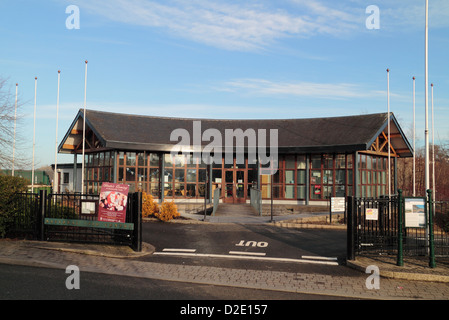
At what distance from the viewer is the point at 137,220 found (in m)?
11.2

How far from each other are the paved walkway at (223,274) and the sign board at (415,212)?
3.63 ft

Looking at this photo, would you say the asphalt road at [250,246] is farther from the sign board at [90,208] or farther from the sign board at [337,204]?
the sign board at [90,208]

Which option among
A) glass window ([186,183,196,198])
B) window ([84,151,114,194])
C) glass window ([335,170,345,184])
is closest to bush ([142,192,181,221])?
window ([84,151,114,194])

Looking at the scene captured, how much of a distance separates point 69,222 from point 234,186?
15751mm

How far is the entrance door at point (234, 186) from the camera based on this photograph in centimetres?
2641

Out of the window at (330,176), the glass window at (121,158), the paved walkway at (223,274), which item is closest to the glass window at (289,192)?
the window at (330,176)

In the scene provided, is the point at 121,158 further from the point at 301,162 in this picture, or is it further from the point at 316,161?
the point at 316,161

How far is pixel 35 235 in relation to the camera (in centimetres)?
1216

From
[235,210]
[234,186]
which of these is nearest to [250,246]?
[235,210]

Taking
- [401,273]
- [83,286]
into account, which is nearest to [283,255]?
[401,273]

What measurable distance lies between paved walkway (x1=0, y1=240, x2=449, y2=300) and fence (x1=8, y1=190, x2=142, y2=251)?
61cm

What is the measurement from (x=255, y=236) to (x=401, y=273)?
6.32 m

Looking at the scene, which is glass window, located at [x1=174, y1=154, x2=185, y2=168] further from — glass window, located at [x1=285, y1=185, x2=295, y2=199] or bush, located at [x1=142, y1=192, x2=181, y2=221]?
glass window, located at [x1=285, y1=185, x2=295, y2=199]

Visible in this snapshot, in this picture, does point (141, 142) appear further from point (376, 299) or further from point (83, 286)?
point (376, 299)
